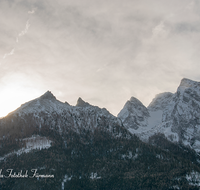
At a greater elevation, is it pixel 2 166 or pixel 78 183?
pixel 2 166

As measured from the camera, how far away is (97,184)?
7854 inches

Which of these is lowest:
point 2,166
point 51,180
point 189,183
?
point 189,183

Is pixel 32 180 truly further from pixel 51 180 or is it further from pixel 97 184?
pixel 97 184

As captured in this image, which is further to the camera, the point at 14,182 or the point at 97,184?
the point at 97,184

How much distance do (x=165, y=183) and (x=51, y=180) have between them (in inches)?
4150

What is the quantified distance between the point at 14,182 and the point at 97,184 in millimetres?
74394

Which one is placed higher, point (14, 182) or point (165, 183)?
point (14, 182)

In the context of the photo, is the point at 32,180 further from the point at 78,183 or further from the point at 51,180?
the point at 78,183

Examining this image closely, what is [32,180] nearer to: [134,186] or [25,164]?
[25,164]

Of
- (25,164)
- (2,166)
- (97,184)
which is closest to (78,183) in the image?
(97,184)

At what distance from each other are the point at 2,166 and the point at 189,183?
176 meters

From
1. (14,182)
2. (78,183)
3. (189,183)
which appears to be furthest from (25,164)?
(189,183)

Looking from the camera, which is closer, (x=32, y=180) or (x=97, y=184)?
(x=32, y=180)

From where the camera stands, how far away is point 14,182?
600 ft
